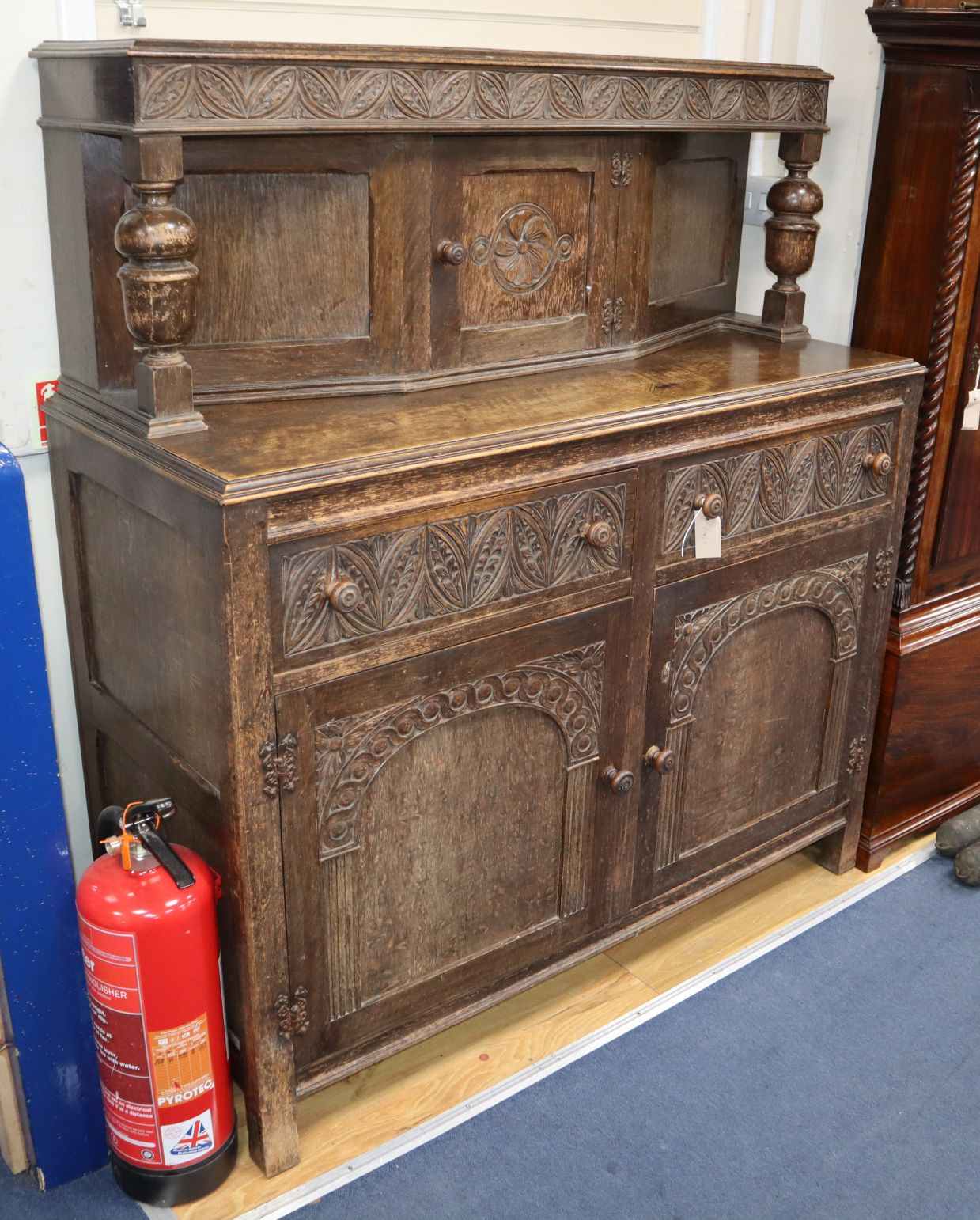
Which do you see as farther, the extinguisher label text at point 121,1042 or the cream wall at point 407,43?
the cream wall at point 407,43

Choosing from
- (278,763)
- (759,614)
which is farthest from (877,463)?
(278,763)

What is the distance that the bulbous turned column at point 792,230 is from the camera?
2.46m

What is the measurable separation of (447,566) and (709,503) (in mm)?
544

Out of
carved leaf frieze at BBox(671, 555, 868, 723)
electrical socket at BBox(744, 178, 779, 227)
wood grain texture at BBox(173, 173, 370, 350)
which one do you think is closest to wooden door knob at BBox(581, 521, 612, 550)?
carved leaf frieze at BBox(671, 555, 868, 723)

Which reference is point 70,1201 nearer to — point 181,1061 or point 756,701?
point 181,1061

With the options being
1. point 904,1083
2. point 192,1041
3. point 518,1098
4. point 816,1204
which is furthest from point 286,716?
point 904,1083

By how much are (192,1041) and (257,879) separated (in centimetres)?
28

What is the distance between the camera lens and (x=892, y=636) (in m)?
2.67

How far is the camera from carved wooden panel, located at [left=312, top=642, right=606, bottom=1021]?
1.85 m

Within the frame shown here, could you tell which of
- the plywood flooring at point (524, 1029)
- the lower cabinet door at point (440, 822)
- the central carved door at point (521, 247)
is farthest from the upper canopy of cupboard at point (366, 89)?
the plywood flooring at point (524, 1029)

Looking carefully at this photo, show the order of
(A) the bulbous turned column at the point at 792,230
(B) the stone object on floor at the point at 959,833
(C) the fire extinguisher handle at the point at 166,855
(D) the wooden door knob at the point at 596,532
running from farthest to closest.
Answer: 1. (B) the stone object on floor at the point at 959,833
2. (A) the bulbous turned column at the point at 792,230
3. (D) the wooden door knob at the point at 596,532
4. (C) the fire extinguisher handle at the point at 166,855

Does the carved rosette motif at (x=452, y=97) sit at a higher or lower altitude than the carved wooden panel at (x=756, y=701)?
higher

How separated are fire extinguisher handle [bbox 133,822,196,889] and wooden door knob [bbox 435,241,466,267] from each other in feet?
3.36

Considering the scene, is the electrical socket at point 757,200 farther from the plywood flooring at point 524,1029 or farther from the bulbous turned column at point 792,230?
the plywood flooring at point 524,1029
